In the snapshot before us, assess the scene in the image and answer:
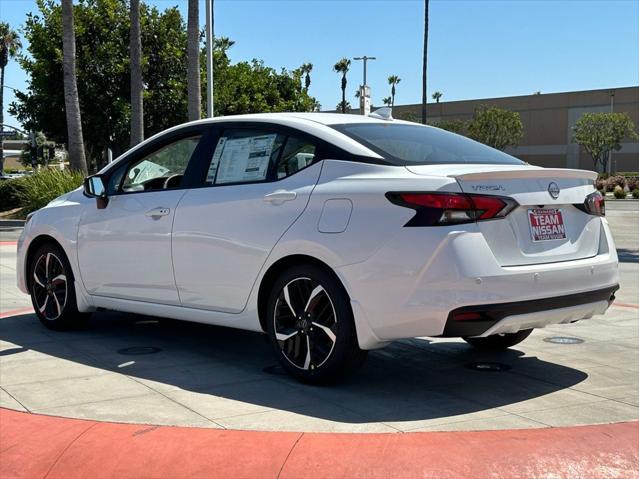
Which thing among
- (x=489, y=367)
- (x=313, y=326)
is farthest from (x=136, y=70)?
(x=313, y=326)

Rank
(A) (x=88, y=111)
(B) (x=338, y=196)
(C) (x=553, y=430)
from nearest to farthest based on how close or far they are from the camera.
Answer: (C) (x=553, y=430) → (B) (x=338, y=196) → (A) (x=88, y=111)

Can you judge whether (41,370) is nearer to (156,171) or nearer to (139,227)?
(139,227)

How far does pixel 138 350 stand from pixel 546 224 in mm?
3204

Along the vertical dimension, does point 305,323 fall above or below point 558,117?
below

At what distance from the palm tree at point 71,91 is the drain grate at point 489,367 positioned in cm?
2252

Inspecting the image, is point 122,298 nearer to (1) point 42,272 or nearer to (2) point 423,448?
(1) point 42,272

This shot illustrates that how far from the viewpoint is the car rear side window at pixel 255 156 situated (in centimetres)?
533

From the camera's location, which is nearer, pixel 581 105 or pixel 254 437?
pixel 254 437

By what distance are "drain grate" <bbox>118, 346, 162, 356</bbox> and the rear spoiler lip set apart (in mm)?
2849

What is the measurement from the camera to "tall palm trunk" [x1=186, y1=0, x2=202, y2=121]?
24.4 meters

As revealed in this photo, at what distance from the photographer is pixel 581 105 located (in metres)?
90.6

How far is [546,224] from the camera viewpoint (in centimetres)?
485

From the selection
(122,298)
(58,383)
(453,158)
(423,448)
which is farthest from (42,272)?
(423,448)

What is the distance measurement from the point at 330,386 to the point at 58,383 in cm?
173
